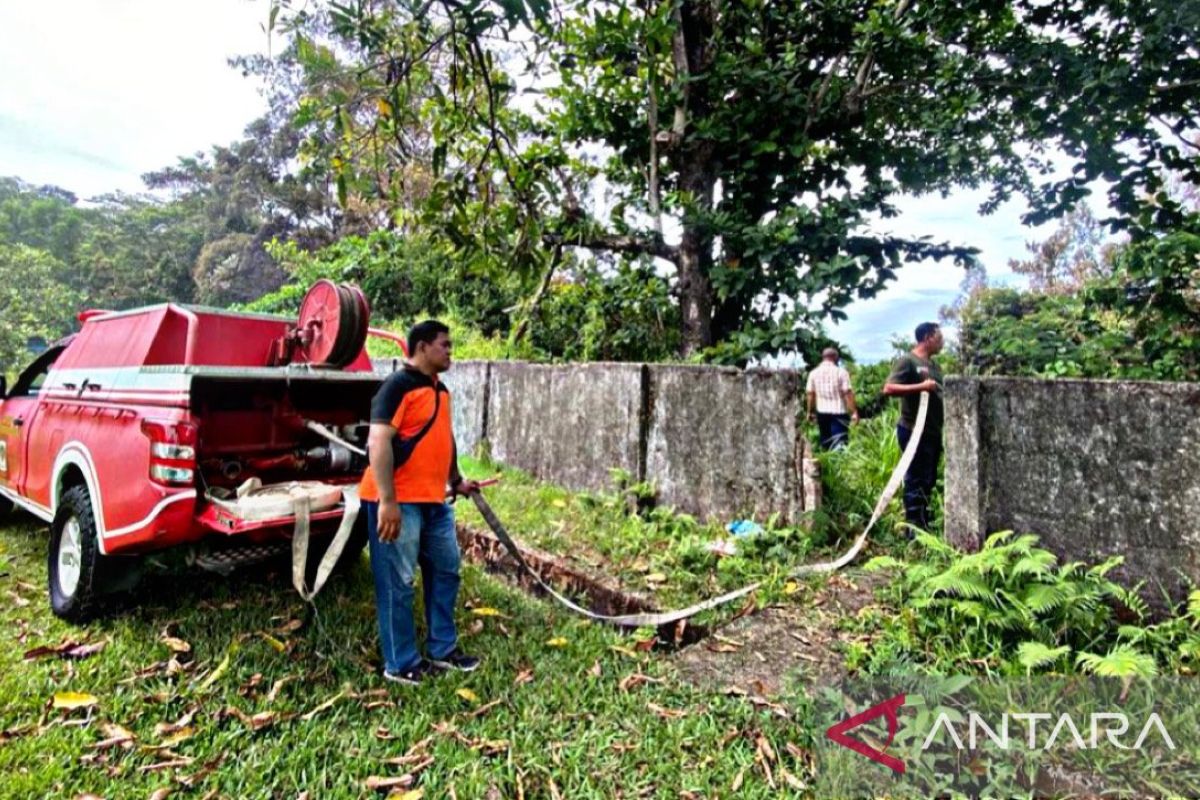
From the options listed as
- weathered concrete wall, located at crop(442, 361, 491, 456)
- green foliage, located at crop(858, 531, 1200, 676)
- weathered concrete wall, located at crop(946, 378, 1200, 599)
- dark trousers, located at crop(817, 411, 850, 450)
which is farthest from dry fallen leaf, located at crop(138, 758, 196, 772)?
dark trousers, located at crop(817, 411, 850, 450)

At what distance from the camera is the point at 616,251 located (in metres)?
8.34

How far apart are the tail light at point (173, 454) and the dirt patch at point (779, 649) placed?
2722 millimetres

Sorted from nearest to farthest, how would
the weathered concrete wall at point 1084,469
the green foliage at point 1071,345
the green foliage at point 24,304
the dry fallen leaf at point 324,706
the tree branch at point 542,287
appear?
the dry fallen leaf at point 324,706 → the weathered concrete wall at point 1084,469 → the green foliage at point 1071,345 → the tree branch at point 542,287 → the green foliage at point 24,304

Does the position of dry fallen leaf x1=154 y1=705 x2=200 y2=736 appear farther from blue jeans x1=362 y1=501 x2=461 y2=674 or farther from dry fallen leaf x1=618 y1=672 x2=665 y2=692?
dry fallen leaf x1=618 y1=672 x2=665 y2=692

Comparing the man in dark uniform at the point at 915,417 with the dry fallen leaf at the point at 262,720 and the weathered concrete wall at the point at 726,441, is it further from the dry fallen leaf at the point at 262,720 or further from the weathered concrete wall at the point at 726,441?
the dry fallen leaf at the point at 262,720

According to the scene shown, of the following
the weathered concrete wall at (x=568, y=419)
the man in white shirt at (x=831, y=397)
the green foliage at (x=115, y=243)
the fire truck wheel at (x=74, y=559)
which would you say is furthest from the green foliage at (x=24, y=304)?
the man in white shirt at (x=831, y=397)

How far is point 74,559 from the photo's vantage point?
384 cm

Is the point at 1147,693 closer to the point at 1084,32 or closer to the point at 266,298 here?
the point at 1084,32

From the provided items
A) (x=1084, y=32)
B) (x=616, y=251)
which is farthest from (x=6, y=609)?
(x=1084, y=32)

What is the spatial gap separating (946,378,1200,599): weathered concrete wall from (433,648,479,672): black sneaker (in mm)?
2802

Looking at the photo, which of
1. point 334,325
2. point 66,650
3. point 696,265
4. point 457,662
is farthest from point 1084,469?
point 66,650

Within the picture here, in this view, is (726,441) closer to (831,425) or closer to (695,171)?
(831,425)

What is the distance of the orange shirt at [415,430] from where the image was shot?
305 cm

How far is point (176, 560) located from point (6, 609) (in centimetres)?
105
